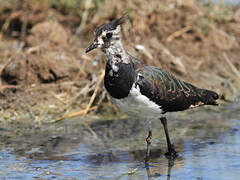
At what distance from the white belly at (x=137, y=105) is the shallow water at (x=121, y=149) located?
590 millimetres

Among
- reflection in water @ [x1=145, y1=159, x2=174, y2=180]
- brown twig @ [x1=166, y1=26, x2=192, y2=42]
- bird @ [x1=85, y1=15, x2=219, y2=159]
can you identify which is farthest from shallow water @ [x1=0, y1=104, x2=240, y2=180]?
brown twig @ [x1=166, y1=26, x2=192, y2=42]

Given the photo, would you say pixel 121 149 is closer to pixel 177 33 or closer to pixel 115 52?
pixel 115 52

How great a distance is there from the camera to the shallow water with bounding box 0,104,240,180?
526 centimetres

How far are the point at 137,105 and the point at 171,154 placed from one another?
0.81 meters

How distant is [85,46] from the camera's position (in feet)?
32.2

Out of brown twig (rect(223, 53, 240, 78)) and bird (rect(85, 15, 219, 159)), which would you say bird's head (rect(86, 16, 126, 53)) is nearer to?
bird (rect(85, 15, 219, 159))

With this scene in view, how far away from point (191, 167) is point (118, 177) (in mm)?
867

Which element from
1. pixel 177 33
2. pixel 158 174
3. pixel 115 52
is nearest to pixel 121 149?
pixel 158 174

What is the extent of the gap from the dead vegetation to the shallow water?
0.64 m

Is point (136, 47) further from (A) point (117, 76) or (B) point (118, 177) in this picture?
(B) point (118, 177)

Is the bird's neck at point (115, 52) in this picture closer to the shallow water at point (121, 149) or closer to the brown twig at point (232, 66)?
the shallow water at point (121, 149)

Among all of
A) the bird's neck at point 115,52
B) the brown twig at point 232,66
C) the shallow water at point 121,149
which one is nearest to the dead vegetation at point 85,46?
the brown twig at point 232,66

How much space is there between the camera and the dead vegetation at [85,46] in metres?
8.28

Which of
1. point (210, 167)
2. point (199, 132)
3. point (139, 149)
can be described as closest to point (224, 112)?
point (199, 132)
